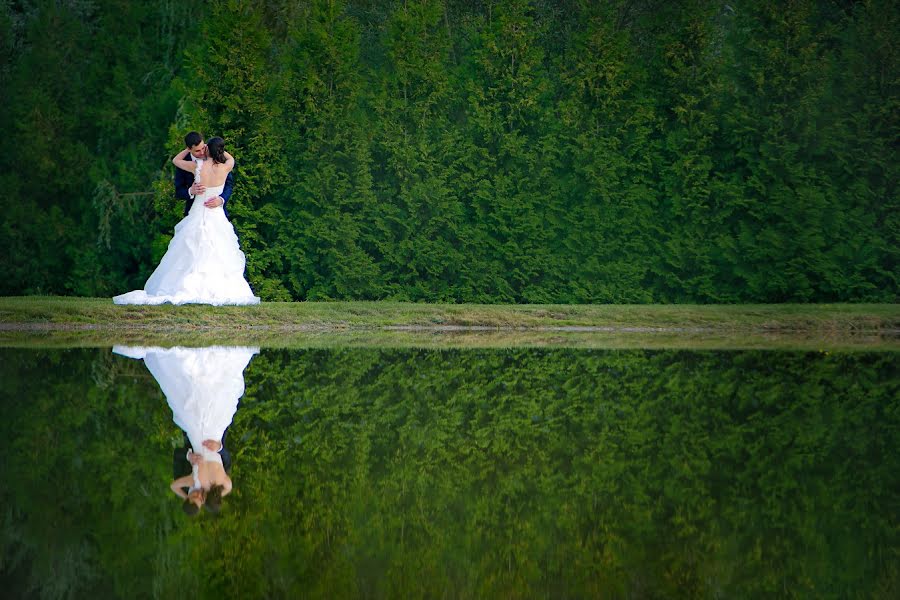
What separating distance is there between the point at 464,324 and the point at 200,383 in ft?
24.5

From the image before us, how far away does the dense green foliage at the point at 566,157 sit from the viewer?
18.8 meters

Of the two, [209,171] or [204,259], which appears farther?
[209,171]

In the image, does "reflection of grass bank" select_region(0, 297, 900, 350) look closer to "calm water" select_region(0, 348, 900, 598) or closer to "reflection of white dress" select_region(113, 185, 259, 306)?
"reflection of white dress" select_region(113, 185, 259, 306)

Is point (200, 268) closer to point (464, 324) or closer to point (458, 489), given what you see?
point (464, 324)

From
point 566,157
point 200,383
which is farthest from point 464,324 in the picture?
point 200,383

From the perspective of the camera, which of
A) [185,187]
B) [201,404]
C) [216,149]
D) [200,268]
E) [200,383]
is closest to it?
[201,404]

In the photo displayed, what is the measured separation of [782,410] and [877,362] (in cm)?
425

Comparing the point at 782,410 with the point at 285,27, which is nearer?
the point at 782,410

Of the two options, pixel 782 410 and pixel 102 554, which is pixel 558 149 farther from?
pixel 102 554

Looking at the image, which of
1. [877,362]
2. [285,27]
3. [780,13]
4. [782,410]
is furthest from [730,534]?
[285,27]

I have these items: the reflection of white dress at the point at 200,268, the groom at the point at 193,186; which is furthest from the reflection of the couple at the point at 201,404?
the groom at the point at 193,186

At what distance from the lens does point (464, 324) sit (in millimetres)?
16156

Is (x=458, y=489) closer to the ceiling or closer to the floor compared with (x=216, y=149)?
closer to the ceiling

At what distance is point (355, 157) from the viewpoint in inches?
752
